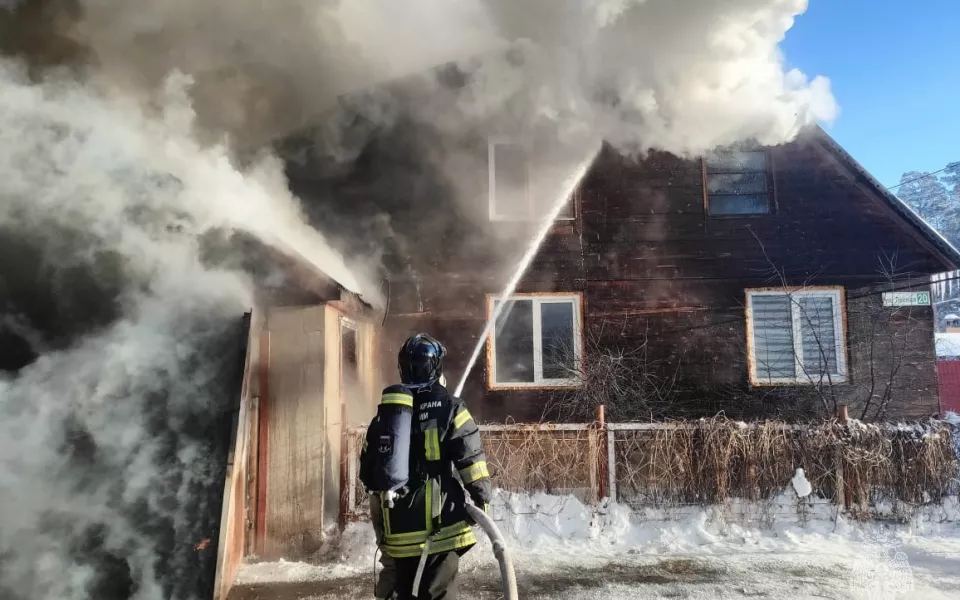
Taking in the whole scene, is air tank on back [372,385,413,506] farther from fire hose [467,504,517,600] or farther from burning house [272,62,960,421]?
burning house [272,62,960,421]

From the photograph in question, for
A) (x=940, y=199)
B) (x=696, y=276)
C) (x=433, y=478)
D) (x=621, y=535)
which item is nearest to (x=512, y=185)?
(x=696, y=276)

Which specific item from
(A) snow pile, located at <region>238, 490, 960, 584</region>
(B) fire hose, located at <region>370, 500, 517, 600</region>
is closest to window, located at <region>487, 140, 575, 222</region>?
(A) snow pile, located at <region>238, 490, 960, 584</region>

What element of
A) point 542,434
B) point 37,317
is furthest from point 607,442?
point 37,317

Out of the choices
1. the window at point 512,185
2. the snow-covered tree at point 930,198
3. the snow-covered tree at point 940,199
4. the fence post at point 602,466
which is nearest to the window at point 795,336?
the window at point 512,185

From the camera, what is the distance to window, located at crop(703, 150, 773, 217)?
8555 mm

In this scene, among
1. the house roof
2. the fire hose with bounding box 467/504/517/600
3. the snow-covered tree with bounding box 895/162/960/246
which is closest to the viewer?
the fire hose with bounding box 467/504/517/600

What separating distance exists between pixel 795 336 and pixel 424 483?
23.0ft

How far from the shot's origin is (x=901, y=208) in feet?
26.5

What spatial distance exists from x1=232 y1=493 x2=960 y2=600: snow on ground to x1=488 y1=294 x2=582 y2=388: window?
2609mm

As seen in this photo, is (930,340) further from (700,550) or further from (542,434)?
(542,434)

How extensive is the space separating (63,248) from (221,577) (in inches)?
101

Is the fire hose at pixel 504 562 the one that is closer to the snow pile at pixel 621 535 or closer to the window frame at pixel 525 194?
the snow pile at pixel 621 535

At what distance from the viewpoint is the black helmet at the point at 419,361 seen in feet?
10.3

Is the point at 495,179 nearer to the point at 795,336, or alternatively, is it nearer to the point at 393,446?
the point at 795,336
